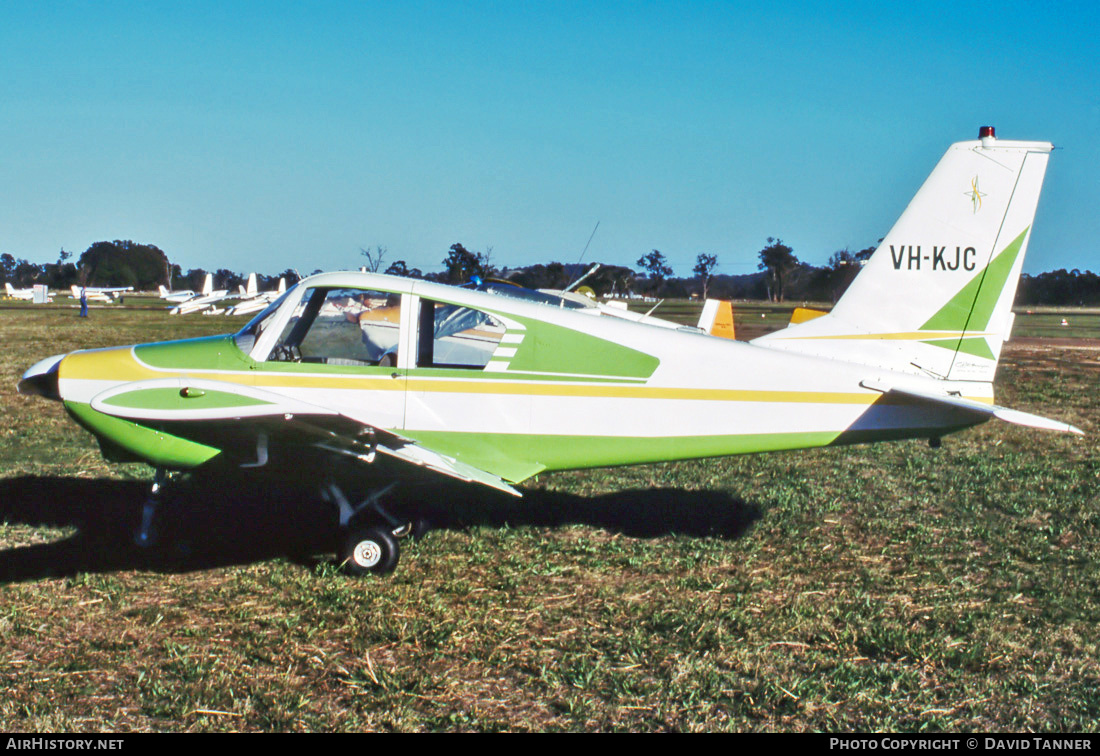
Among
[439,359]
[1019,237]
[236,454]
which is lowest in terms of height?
[236,454]

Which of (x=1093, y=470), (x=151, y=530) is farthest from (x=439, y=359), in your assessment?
(x=1093, y=470)

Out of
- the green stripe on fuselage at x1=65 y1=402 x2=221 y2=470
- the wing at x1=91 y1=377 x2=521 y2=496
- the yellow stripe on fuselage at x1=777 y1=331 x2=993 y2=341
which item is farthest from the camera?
the yellow stripe on fuselage at x1=777 y1=331 x2=993 y2=341

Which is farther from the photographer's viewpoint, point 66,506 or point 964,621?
point 66,506

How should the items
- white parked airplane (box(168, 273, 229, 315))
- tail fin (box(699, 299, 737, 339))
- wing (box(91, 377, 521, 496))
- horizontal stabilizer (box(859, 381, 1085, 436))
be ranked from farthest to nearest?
white parked airplane (box(168, 273, 229, 315)) < tail fin (box(699, 299, 737, 339)) < horizontal stabilizer (box(859, 381, 1085, 436)) < wing (box(91, 377, 521, 496))

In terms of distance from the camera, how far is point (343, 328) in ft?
18.7

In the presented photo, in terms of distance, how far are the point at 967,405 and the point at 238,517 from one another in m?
5.26

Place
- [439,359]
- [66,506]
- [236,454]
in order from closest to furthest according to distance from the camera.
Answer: [236,454] → [439,359] → [66,506]

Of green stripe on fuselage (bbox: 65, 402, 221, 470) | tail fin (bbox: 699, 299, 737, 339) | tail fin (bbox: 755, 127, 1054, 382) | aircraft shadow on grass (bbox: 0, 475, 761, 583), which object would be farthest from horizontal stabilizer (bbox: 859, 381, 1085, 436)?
tail fin (bbox: 699, 299, 737, 339)

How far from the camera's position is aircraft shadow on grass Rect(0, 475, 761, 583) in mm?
5902

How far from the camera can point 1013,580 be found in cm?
566

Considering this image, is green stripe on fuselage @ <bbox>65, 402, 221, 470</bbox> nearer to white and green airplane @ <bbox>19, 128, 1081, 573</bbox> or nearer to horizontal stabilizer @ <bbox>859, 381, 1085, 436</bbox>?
white and green airplane @ <bbox>19, 128, 1081, 573</bbox>
